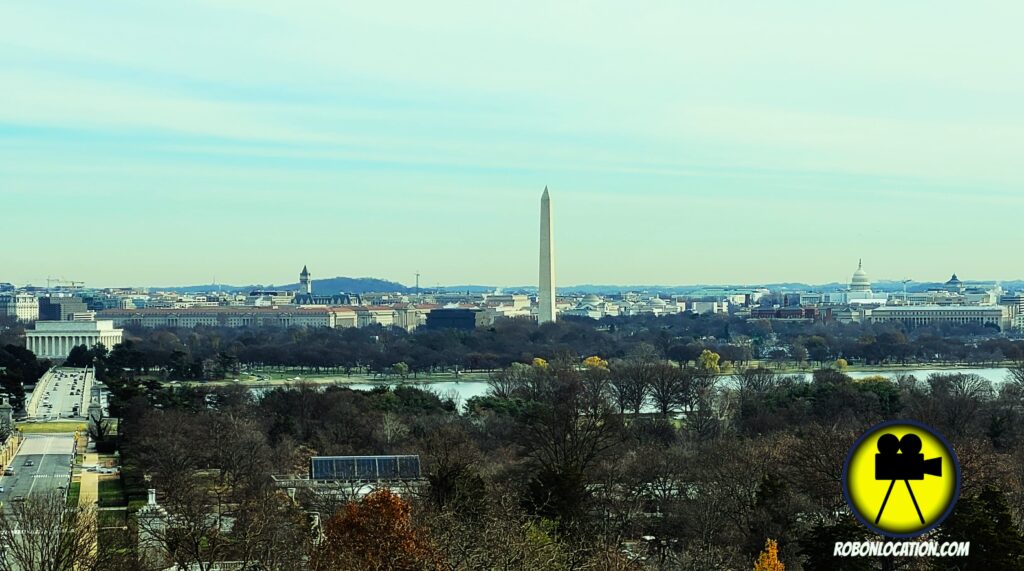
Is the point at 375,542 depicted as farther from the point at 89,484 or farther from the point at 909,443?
the point at 89,484

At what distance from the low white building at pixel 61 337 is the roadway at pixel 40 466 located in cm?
4951

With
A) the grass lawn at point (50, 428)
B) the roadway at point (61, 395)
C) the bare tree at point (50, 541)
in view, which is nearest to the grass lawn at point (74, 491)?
the bare tree at point (50, 541)

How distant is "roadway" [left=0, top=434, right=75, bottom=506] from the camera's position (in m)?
27.9

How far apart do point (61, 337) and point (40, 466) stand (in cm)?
5931

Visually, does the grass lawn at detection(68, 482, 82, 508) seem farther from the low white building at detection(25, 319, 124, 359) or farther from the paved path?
the low white building at detection(25, 319, 124, 359)

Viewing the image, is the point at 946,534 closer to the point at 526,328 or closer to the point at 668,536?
the point at 668,536

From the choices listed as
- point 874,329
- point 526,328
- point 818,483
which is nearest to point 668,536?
point 818,483

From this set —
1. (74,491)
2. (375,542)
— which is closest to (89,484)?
(74,491)

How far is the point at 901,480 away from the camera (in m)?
4.09

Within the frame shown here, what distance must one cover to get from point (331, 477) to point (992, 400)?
22305 millimetres

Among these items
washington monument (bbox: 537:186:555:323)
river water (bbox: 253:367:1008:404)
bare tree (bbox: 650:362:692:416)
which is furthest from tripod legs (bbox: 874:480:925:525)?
washington monument (bbox: 537:186:555:323)

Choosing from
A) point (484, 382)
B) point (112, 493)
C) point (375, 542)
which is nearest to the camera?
point (375, 542)

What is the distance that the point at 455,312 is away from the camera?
116m

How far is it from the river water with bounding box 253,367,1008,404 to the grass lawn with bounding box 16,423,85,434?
40.2 feet
